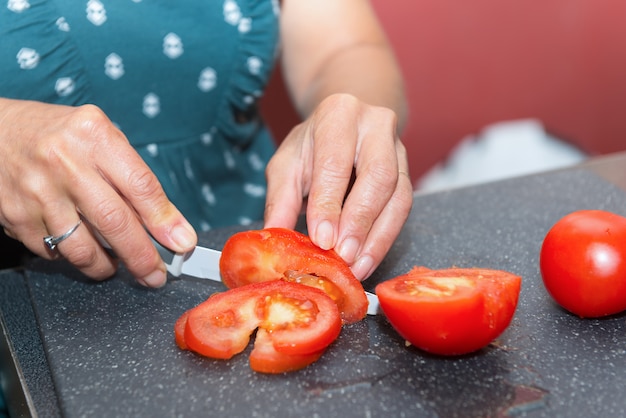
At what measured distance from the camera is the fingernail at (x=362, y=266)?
780 mm

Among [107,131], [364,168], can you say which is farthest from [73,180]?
[364,168]

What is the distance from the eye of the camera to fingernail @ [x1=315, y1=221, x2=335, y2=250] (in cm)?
75

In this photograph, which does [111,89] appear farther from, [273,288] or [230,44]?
[273,288]

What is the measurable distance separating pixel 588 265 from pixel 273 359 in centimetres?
30

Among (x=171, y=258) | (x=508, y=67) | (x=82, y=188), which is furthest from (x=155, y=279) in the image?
(x=508, y=67)

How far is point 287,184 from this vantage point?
0.84m

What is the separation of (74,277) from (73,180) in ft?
0.60

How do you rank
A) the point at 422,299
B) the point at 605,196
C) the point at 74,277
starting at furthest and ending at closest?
the point at 605,196, the point at 74,277, the point at 422,299

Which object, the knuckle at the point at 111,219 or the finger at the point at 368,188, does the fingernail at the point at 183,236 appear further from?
the finger at the point at 368,188

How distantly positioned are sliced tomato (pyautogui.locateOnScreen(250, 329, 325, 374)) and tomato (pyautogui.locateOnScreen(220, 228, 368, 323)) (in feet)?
0.25

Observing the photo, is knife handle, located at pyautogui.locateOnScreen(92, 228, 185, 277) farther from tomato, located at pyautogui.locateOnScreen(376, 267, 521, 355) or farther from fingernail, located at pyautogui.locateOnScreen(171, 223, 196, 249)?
tomato, located at pyautogui.locateOnScreen(376, 267, 521, 355)

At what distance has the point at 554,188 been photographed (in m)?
1.07

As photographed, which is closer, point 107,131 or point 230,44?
point 107,131

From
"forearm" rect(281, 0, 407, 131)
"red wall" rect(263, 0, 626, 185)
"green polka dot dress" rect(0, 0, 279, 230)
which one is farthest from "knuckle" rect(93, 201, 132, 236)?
"red wall" rect(263, 0, 626, 185)
